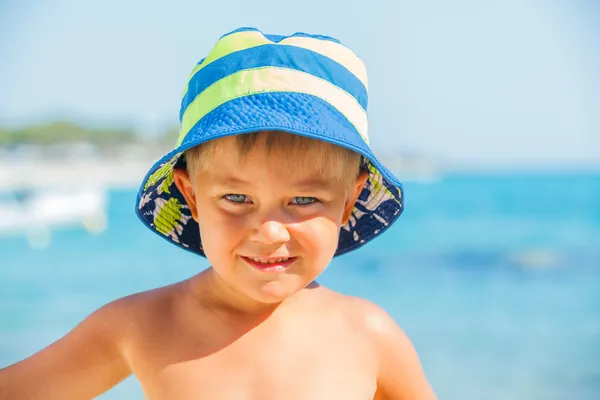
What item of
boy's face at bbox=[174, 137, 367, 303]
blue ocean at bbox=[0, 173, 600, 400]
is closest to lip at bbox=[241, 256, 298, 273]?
boy's face at bbox=[174, 137, 367, 303]

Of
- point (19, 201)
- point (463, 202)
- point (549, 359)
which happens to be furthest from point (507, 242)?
point (463, 202)

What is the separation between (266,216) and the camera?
4.60 feet

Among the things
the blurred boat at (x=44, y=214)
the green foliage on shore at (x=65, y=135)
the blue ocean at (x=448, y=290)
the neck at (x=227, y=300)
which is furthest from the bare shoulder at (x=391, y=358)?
the green foliage on shore at (x=65, y=135)

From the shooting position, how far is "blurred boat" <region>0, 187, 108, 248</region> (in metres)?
15.8

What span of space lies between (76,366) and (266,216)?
1.70 ft

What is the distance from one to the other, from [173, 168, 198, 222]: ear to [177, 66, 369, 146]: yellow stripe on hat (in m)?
0.12

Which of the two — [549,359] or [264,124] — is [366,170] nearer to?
[264,124]

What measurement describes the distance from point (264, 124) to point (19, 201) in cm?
1635

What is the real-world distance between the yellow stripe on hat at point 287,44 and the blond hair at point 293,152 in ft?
0.55

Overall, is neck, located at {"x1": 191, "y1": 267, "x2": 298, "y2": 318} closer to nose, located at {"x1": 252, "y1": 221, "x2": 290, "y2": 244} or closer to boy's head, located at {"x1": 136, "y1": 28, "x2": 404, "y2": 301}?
boy's head, located at {"x1": 136, "y1": 28, "x2": 404, "y2": 301}

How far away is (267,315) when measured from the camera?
1623mm

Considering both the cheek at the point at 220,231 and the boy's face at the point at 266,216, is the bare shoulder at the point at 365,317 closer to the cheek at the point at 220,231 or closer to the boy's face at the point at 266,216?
the boy's face at the point at 266,216

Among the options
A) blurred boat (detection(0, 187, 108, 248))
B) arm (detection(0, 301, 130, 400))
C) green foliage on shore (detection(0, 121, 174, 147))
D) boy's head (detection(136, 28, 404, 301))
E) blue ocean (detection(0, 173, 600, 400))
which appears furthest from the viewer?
green foliage on shore (detection(0, 121, 174, 147))

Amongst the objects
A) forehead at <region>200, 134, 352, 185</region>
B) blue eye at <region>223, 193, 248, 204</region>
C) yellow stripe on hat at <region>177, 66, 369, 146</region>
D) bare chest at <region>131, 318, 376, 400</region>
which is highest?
yellow stripe on hat at <region>177, 66, 369, 146</region>
